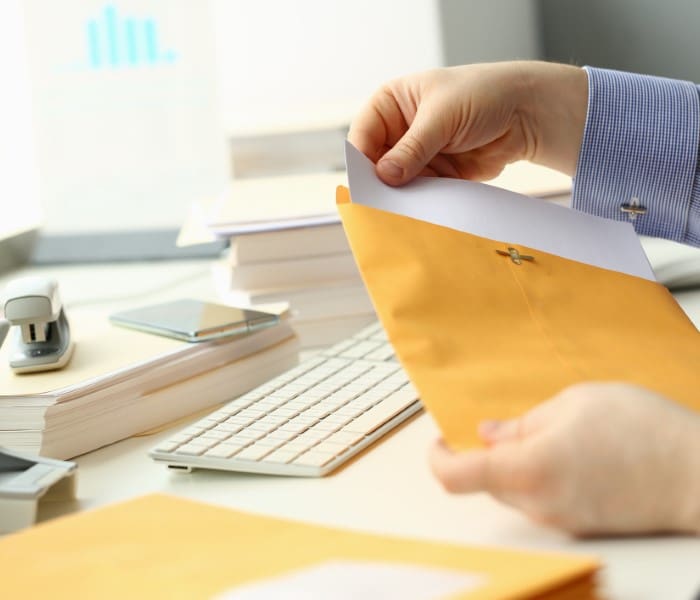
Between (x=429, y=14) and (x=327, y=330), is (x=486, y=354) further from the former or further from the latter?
(x=429, y=14)

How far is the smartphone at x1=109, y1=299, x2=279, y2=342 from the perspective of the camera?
2.79ft

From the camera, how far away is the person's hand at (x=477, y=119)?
86 centimetres

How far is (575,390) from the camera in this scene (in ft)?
1.70

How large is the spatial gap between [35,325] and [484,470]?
0.44 meters

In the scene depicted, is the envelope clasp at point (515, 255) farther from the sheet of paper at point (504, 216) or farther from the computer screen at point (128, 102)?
the computer screen at point (128, 102)

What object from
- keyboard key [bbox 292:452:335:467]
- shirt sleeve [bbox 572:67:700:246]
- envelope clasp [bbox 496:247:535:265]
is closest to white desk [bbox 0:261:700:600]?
keyboard key [bbox 292:452:335:467]

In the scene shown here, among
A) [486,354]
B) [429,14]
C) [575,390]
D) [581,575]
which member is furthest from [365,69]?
[581,575]

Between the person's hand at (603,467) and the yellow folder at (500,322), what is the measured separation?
0.04m

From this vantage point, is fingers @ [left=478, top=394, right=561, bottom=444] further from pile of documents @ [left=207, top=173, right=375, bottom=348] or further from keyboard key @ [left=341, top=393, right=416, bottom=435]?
pile of documents @ [left=207, top=173, right=375, bottom=348]

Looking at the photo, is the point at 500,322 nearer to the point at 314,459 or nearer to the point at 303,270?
the point at 314,459

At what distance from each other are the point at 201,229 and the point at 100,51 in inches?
21.9

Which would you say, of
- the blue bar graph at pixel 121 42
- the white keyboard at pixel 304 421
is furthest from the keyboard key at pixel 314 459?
the blue bar graph at pixel 121 42

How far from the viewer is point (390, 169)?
765mm

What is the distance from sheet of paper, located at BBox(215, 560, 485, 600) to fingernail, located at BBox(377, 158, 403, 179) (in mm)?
367
